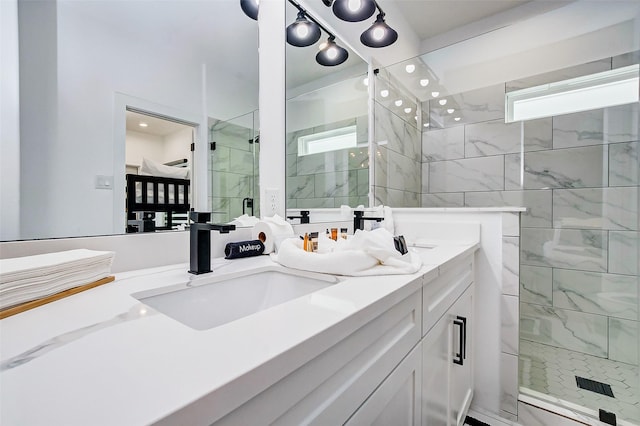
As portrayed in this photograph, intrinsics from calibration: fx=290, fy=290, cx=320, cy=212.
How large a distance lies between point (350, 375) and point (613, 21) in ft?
9.27

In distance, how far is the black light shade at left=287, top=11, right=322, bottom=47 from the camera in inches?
52.6

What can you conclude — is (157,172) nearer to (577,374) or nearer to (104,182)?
(104,182)

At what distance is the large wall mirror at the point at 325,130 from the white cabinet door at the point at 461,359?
777 millimetres

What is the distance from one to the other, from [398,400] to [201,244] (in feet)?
1.84

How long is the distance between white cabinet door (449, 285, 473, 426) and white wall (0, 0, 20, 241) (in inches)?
45.8

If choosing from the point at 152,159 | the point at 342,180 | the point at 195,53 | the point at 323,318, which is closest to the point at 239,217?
the point at 152,159

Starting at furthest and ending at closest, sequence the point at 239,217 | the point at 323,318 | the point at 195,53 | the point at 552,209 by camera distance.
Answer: the point at 552,209, the point at 239,217, the point at 195,53, the point at 323,318

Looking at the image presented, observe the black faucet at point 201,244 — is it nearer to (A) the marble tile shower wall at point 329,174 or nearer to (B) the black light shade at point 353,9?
(A) the marble tile shower wall at point 329,174

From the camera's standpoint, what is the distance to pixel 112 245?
70cm

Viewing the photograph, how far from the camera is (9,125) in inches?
23.1

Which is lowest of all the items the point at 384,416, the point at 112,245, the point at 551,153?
the point at 384,416

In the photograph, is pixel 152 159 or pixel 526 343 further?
pixel 526 343

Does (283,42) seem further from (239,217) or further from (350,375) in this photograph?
(350,375)

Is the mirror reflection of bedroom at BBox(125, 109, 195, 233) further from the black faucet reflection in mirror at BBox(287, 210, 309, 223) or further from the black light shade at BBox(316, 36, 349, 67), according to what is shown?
the black light shade at BBox(316, 36, 349, 67)
